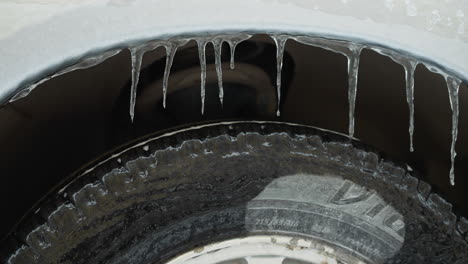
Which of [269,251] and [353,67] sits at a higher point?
[353,67]

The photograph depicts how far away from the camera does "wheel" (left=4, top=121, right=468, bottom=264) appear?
3.74ft

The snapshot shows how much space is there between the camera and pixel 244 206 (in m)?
1.22

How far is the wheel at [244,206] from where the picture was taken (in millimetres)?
1140

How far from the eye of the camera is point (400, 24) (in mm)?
1017

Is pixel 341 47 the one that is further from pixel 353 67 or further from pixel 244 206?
pixel 244 206

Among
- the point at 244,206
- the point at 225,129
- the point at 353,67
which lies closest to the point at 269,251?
the point at 244,206

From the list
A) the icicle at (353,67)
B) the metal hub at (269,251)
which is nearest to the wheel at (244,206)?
the metal hub at (269,251)

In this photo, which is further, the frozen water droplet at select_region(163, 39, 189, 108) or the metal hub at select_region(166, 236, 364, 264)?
the metal hub at select_region(166, 236, 364, 264)

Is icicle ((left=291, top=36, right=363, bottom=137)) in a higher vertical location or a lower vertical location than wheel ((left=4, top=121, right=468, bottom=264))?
higher

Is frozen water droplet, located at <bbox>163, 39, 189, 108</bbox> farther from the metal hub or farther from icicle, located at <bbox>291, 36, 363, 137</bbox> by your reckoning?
the metal hub

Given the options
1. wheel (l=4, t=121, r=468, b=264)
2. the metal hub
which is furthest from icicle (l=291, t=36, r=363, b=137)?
the metal hub

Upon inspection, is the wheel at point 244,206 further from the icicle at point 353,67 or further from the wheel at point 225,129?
the icicle at point 353,67

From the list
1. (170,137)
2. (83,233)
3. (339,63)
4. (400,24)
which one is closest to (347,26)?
(400,24)

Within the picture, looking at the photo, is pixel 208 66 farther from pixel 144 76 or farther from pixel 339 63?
pixel 339 63
